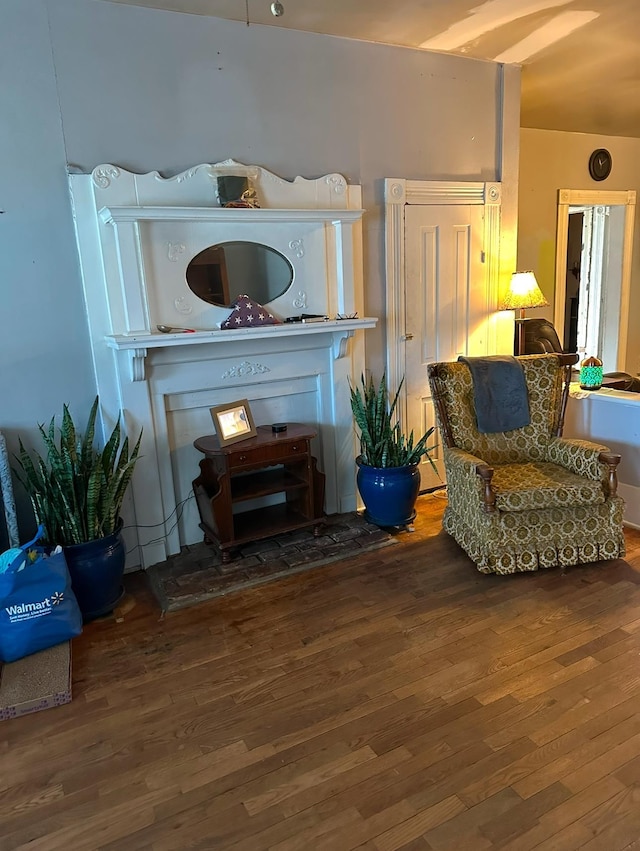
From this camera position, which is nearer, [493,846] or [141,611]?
[493,846]

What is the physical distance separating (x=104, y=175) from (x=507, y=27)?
2244 millimetres

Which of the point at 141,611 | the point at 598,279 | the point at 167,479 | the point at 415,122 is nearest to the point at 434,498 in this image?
the point at 167,479

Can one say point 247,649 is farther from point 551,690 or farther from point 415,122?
point 415,122

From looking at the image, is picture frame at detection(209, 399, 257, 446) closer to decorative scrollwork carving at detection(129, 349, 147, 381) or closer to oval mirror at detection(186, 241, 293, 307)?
decorative scrollwork carving at detection(129, 349, 147, 381)

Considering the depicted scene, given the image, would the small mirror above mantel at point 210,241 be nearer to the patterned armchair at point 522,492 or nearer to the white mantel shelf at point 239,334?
the white mantel shelf at point 239,334

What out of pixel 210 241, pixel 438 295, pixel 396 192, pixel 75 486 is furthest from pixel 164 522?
pixel 396 192

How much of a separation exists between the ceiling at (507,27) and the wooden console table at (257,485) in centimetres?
205

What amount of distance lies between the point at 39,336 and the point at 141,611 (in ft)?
4.50

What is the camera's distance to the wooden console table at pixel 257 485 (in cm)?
307

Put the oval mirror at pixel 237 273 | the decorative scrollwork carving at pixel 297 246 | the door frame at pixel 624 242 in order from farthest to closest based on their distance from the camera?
the door frame at pixel 624 242 → the decorative scrollwork carving at pixel 297 246 → the oval mirror at pixel 237 273

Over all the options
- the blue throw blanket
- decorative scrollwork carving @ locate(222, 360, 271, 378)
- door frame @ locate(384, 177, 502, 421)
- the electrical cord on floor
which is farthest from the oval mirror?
the blue throw blanket

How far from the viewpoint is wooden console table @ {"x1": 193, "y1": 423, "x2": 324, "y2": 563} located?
3070 mm

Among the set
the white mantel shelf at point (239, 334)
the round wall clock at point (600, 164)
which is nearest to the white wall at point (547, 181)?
the round wall clock at point (600, 164)

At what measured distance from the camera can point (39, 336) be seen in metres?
2.85
